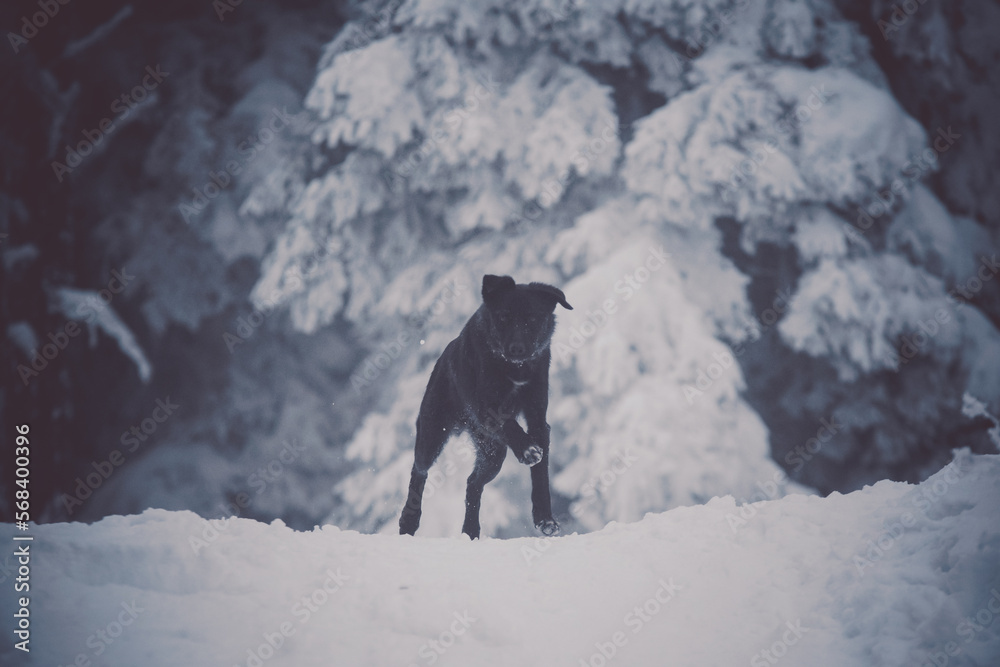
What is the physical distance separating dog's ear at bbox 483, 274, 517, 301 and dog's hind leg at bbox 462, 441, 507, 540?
0.92m

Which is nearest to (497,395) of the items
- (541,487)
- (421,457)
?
(541,487)

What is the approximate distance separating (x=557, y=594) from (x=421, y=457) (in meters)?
1.64

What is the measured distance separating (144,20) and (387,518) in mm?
11193

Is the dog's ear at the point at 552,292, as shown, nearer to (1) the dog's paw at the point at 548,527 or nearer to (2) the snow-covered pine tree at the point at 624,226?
(1) the dog's paw at the point at 548,527

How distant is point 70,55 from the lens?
11.3 m

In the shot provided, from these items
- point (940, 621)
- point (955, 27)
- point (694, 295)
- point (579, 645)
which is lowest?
point (694, 295)

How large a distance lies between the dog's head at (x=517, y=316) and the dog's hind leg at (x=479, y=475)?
0.65 metres

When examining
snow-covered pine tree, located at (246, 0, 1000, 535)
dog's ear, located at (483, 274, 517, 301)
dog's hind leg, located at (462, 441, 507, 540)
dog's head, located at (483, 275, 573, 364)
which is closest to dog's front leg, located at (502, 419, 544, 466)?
dog's hind leg, located at (462, 441, 507, 540)

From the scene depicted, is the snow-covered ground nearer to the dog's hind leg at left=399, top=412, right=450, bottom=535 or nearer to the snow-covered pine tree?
the dog's hind leg at left=399, top=412, right=450, bottom=535

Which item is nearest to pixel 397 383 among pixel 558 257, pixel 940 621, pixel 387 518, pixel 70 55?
pixel 387 518

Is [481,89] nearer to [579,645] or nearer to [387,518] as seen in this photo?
[387,518]

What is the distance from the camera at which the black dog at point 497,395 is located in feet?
12.7

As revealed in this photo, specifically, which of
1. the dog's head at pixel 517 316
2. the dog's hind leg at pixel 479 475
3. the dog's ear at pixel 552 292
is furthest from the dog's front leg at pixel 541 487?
the dog's ear at pixel 552 292

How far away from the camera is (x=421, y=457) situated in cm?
429
